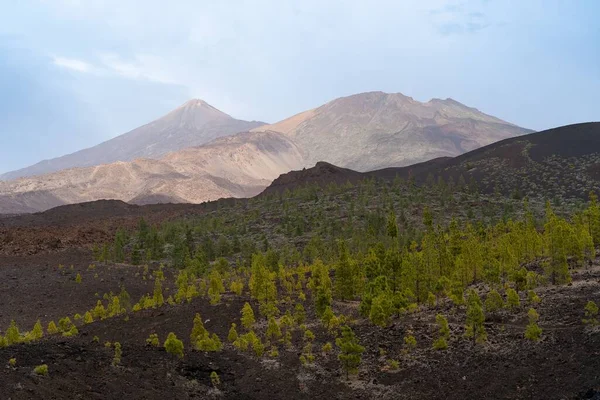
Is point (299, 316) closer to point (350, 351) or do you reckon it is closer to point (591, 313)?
point (350, 351)

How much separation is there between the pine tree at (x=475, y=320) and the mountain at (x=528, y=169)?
56.4m

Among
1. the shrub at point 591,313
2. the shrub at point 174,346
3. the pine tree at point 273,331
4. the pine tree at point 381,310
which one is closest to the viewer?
the shrub at point 591,313

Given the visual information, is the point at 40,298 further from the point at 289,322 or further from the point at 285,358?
the point at 285,358

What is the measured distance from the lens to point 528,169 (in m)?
87.0

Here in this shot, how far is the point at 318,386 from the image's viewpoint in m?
15.5

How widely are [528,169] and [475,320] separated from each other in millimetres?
79318

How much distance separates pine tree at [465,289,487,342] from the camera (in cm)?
1518

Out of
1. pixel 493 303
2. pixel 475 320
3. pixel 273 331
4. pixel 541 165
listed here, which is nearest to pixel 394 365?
pixel 475 320

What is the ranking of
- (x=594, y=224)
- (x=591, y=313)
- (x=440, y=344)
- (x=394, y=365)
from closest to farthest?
1. (x=591, y=313)
2. (x=394, y=365)
3. (x=440, y=344)
4. (x=594, y=224)

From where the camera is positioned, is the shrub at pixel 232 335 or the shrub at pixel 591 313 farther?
the shrub at pixel 232 335

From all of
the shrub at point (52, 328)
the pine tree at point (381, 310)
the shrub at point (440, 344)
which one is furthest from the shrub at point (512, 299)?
the shrub at point (52, 328)

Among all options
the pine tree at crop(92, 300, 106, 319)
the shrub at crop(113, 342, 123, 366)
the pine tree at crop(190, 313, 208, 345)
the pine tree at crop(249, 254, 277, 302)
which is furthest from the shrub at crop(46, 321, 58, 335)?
the pine tree at crop(249, 254, 277, 302)

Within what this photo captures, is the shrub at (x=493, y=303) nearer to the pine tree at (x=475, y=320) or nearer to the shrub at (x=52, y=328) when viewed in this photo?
the pine tree at (x=475, y=320)

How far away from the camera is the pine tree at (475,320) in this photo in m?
15.2
